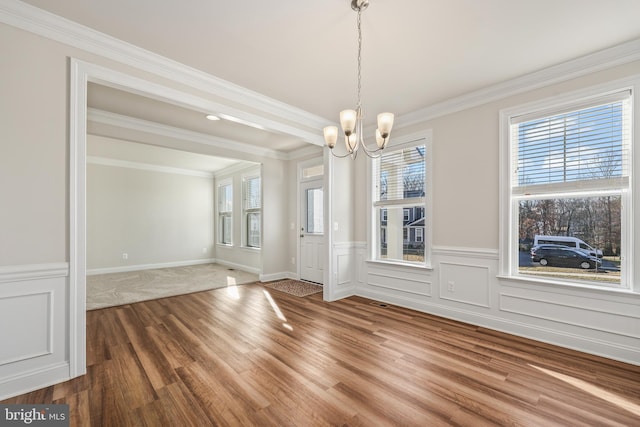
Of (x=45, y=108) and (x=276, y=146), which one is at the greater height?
(x=276, y=146)

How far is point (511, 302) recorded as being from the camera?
3.09m

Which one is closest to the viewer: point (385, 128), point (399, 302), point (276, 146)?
point (385, 128)

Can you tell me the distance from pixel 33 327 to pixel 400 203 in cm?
407

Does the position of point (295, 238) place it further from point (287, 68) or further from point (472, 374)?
point (472, 374)

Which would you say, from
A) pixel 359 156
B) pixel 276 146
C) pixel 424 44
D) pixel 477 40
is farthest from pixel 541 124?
pixel 276 146

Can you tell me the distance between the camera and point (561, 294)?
2787 millimetres

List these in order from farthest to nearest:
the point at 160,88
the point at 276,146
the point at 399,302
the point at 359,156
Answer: the point at 276,146, the point at 359,156, the point at 399,302, the point at 160,88

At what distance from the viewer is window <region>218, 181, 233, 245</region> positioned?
7883mm

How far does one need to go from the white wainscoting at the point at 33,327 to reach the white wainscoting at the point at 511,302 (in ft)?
12.0

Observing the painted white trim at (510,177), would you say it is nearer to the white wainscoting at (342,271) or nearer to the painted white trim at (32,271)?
the white wainscoting at (342,271)

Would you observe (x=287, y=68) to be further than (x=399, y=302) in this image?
No

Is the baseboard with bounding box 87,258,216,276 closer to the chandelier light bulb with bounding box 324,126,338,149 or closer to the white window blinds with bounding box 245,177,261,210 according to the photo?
the white window blinds with bounding box 245,177,261,210

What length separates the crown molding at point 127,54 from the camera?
203 cm

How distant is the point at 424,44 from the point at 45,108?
311 cm
